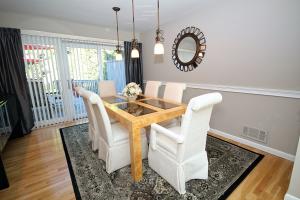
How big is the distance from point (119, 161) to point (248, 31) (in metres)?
2.63

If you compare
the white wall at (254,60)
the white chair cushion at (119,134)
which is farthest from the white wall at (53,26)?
the white chair cushion at (119,134)

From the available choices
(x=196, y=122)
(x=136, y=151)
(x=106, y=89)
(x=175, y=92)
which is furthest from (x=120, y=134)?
(x=106, y=89)

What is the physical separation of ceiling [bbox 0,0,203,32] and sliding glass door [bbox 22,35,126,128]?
556mm

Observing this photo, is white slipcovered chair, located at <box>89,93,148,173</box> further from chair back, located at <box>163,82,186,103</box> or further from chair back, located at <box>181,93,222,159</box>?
chair back, located at <box>163,82,186,103</box>

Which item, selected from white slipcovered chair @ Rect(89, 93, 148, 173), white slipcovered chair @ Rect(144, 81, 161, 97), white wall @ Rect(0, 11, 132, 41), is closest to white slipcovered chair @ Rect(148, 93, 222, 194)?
white slipcovered chair @ Rect(89, 93, 148, 173)

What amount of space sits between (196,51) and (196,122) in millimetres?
2024

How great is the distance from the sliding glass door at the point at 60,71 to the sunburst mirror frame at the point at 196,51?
1.84 meters

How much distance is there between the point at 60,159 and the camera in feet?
7.29

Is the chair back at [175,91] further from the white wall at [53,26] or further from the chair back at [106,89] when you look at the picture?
the white wall at [53,26]

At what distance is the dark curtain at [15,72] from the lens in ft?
9.20

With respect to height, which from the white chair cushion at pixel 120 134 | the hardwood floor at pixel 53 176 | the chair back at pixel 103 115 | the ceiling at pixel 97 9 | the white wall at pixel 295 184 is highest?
the ceiling at pixel 97 9

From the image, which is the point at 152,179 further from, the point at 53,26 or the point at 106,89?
the point at 53,26

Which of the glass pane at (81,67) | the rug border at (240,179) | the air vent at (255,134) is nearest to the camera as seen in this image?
the rug border at (240,179)

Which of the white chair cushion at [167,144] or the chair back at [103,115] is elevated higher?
the chair back at [103,115]
